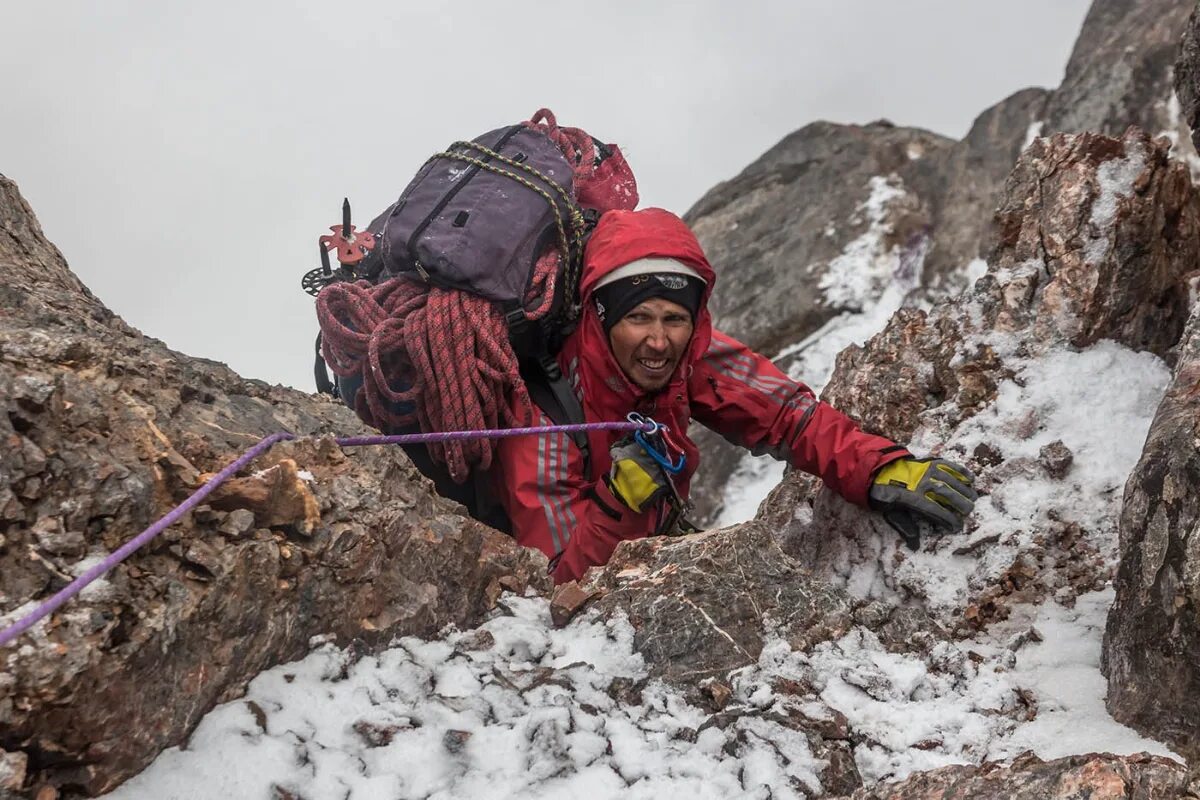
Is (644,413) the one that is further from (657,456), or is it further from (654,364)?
(657,456)

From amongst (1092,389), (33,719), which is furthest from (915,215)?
(33,719)

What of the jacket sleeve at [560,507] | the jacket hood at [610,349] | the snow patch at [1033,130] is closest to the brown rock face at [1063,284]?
the jacket hood at [610,349]

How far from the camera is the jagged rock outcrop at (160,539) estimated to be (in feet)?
6.71

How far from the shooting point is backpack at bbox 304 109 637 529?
450 cm

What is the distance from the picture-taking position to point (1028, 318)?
466 cm

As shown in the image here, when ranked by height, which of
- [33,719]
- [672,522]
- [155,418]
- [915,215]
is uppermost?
[915,215]

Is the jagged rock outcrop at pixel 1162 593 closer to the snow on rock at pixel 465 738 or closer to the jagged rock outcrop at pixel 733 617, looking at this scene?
the jagged rock outcrop at pixel 733 617

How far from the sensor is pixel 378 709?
97.5 inches

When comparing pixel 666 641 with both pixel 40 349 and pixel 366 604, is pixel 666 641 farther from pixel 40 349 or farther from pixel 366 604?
pixel 40 349

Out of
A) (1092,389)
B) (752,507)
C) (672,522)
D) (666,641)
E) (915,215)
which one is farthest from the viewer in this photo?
(915,215)

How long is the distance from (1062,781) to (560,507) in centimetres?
275

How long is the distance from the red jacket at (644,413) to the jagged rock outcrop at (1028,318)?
0.29 m

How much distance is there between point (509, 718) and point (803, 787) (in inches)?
31.3

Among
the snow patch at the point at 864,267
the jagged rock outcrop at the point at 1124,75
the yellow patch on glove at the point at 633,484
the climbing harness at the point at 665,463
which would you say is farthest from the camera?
the snow patch at the point at 864,267
